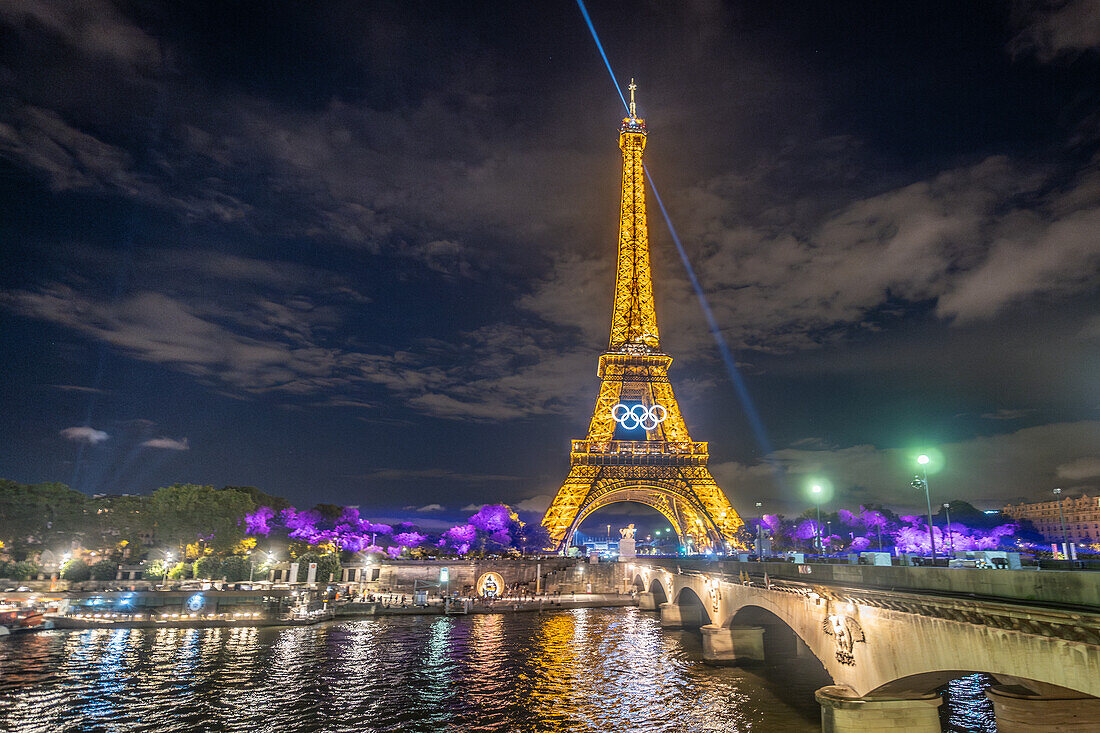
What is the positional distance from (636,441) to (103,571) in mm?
71103

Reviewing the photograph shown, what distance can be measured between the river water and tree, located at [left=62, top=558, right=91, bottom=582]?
24.3 meters

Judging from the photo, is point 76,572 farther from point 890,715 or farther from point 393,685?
point 890,715

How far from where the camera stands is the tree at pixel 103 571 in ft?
250

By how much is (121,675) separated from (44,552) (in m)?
71.3

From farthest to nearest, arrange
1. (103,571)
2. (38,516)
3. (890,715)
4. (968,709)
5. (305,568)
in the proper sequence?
(38,516), (305,568), (103,571), (968,709), (890,715)

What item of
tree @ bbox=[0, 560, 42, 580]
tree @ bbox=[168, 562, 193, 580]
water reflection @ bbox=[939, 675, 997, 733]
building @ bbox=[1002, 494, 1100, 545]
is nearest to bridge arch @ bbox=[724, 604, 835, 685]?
water reflection @ bbox=[939, 675, 997, 733]

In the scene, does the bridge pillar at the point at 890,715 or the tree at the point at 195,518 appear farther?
the tree at the point at 195,518

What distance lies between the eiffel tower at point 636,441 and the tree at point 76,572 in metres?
57.4

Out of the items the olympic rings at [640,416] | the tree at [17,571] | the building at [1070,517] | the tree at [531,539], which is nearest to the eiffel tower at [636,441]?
the olympic rings at [640,416]

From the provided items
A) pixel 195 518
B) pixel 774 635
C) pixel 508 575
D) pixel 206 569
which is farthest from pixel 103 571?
pixel 774 635

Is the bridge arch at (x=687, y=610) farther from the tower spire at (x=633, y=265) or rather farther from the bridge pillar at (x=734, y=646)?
the tower spire at (x=633, y=265)

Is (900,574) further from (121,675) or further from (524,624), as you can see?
(524,624)

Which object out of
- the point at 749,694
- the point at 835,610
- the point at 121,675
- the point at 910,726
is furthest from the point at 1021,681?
the point at 121,675

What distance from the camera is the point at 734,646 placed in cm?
4075
